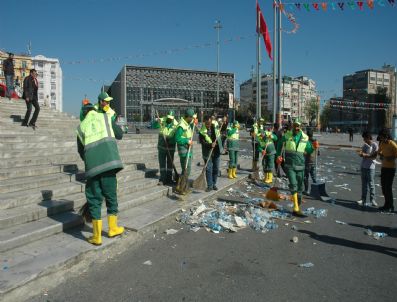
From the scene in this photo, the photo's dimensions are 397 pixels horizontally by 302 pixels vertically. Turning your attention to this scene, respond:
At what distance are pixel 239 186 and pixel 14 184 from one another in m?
6.83

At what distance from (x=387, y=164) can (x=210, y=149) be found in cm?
426

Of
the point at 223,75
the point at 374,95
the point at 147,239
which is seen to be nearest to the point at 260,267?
the point at 147,239

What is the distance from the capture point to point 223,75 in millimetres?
157375

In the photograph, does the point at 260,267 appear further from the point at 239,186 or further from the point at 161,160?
the point at 239,186

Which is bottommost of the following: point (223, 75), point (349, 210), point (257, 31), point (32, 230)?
point (349, 210)

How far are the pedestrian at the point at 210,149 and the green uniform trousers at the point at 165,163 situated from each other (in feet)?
3.20

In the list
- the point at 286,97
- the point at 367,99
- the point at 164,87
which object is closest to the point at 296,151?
the point at 367,99

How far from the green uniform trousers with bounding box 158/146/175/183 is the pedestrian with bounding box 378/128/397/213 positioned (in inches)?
197

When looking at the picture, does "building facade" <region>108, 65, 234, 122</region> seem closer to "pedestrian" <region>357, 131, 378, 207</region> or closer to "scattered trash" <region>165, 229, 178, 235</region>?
"pedestrian" <region>357, 131, 378, 207</region>

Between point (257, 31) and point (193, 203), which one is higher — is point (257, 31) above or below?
above

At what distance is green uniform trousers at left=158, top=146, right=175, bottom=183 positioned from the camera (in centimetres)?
912

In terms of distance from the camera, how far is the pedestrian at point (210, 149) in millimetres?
9609

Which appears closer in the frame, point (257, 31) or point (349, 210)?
point (349, 210)

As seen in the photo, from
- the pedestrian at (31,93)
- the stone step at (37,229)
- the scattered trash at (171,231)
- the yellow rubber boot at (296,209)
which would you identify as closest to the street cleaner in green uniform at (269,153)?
the yellow rubber boot at (296,209)
